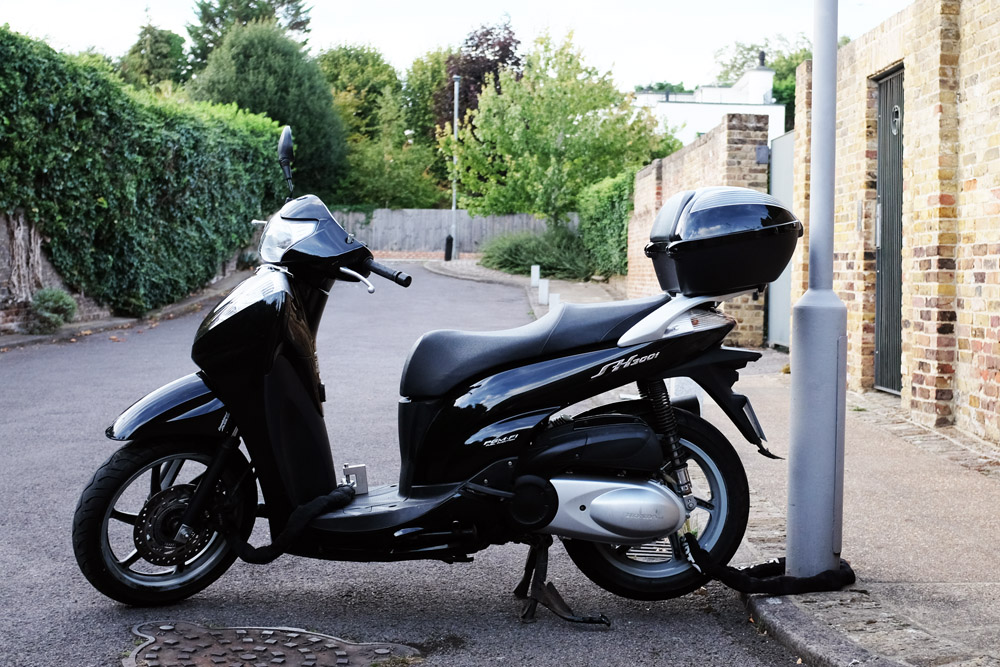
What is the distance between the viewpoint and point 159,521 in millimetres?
3584

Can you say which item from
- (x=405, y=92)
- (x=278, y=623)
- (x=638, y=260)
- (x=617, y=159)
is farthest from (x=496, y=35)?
(x=278, y=623)

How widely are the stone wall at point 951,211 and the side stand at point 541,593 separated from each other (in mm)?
3690

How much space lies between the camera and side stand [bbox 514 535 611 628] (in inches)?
137

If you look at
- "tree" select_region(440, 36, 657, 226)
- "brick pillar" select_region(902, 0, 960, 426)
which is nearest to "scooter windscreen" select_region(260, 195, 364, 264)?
"brick pillar" select_region(902, 0, 960, 426)

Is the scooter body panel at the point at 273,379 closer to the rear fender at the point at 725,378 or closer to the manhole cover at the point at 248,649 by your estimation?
the manhole cover at the point at 248,649

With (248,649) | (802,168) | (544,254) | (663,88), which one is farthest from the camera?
(663,88)

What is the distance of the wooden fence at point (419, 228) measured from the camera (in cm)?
4181

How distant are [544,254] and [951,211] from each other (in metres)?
20.7

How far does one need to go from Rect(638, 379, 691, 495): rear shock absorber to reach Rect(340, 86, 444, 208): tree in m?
40.2

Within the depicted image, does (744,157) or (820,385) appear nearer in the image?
(820,385)

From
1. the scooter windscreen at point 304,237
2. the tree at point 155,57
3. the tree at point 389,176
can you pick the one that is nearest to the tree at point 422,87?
the tree at point 389,176

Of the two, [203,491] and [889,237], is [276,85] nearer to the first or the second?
[889,237]

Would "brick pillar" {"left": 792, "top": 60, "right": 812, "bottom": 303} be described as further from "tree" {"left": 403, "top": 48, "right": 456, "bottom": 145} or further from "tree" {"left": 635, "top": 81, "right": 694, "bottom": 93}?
"tree" {"left": 635, "top": 81, "right": 694, "bottom": 93}

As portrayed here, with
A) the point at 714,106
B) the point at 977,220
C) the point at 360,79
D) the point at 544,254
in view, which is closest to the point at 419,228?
the point at 360,79
